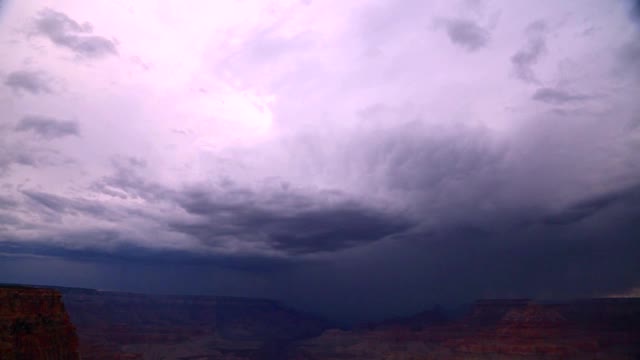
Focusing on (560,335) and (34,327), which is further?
(560,335)

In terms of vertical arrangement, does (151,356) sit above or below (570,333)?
below

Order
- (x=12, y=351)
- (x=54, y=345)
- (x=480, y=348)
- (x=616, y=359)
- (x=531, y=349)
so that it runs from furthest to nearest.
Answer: (x=480, y=348)
(x=531, y=349)
(x=616, y=359)
(x=54, y=345)
(x=12, y=351)

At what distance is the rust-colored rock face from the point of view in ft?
216

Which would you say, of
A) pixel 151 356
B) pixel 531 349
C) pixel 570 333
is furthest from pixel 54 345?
pixel 570 333

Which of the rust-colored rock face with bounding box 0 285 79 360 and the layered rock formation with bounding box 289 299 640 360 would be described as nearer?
the rust-colored rock face with bounding box 0 285 79 360

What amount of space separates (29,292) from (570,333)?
170472 millimetres

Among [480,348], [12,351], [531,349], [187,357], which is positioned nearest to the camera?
[12,351]

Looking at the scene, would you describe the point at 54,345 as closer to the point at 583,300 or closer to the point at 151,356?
the point at 151,356

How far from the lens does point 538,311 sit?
192 m

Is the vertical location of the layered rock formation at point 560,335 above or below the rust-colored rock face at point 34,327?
below

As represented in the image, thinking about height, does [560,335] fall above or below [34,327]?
below

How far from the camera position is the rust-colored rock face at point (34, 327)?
65812mm

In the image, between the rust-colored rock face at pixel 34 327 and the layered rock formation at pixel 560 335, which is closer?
the rust-colored rock face at pixel 34 327

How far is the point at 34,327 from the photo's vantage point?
6962cm
